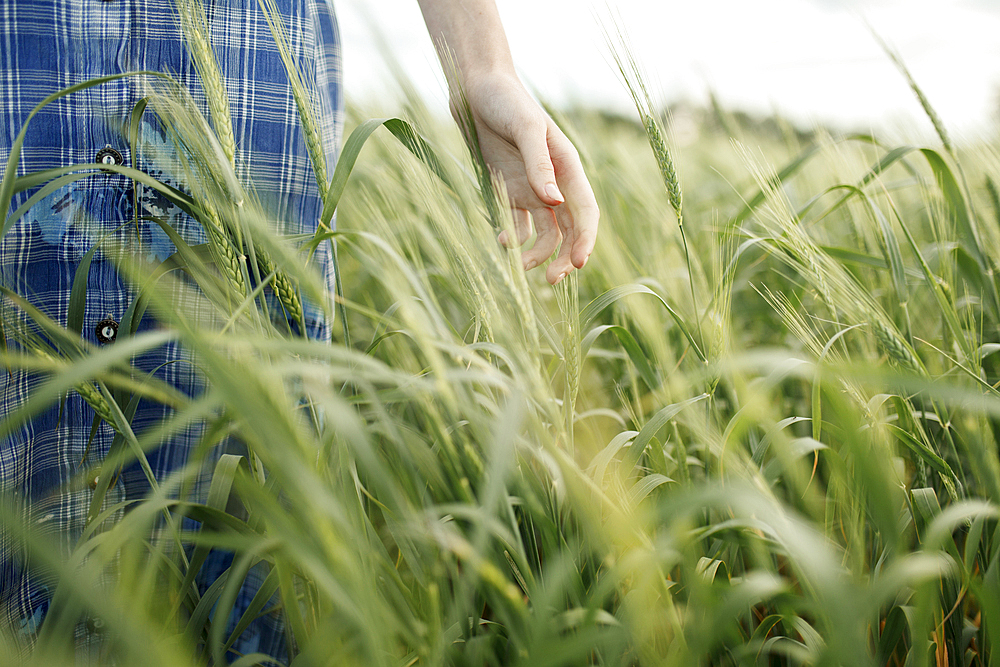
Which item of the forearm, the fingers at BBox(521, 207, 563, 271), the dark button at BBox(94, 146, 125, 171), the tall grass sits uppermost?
the forearm

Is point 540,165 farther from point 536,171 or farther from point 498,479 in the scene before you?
point 498,479

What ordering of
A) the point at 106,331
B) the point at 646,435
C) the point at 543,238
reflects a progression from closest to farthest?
the point at 646,435 → the point at 106,331 → the point at 543,238

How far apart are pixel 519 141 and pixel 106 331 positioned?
52cm

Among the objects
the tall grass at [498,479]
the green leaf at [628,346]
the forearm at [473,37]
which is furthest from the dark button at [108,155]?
the green leaf at [628,346]

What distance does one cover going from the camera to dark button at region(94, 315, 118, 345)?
62 cm

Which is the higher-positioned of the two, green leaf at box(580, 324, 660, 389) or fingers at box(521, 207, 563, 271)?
fingers at box(521, 207, 563, 271)

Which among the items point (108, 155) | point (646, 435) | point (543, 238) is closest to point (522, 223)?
point (543, 238)

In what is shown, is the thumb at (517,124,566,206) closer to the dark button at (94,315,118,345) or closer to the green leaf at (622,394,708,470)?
the green leaf at (622,394,708,470)

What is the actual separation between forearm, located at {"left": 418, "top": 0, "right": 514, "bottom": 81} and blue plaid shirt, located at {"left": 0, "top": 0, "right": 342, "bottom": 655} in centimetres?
18

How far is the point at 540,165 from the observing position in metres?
0.59

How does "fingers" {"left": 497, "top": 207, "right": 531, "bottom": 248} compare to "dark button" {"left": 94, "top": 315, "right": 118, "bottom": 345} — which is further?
"fingers" {"left": 497, "top": 207, "right": 531, "bottom": 248}

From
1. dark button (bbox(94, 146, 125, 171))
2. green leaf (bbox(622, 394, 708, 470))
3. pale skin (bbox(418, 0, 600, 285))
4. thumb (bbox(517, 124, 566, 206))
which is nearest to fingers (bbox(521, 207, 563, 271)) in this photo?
pale skin (bbox(418, 0, 600, 285))

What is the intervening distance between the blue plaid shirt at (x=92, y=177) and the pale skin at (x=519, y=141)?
0.62ft

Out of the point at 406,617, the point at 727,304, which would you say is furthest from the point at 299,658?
the point at 727,304
